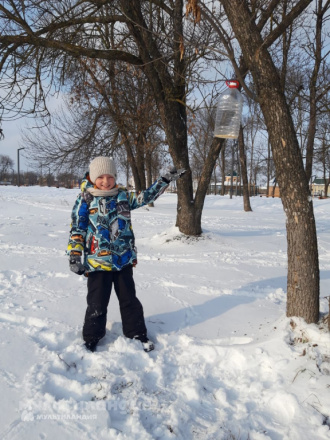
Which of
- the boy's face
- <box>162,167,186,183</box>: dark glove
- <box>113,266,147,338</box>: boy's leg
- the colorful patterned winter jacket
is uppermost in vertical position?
<box>162,167,186,183</box>: dark glove

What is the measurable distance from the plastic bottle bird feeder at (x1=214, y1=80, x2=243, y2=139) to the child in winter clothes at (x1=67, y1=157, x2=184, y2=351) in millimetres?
1891

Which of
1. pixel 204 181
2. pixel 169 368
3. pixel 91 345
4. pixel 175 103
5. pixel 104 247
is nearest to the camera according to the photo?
pixel 169 368

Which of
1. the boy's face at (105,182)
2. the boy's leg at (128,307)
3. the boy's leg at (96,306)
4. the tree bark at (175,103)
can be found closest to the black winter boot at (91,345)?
the boy's leg at (96,306)

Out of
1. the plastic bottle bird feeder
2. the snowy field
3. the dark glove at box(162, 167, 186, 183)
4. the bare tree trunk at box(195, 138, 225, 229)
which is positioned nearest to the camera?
the snowy field

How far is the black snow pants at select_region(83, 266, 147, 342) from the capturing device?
267cm

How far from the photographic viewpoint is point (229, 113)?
4.29 meters

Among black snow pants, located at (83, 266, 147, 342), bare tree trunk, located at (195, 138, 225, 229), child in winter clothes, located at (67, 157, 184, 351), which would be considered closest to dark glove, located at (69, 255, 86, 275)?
child in winter clothes, located at (67, 157, 184, 351)

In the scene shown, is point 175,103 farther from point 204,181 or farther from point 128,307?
point 128,307

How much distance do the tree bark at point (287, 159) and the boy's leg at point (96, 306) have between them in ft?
5.40

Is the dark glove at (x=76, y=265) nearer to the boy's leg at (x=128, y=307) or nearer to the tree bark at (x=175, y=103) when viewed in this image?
the boy's leg at (x=128, y=307)

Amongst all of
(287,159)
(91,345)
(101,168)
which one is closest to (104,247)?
(101,168)

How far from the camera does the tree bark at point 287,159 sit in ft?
8.70

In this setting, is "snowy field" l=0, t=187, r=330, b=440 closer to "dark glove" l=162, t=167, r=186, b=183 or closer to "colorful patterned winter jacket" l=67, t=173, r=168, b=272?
"colorful patterned winter jacket" l=67, t=173, r=168, b=272

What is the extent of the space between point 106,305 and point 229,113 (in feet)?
9.86
